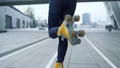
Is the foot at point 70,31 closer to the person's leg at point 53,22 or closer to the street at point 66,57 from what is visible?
the person's leg at point 53,22

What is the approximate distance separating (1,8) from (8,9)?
8585 millimetres

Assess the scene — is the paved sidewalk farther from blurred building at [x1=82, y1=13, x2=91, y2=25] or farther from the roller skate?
blurred building at [x1=82, y1=13, x2=91, y2=25]

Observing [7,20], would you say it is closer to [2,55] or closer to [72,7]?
[2,55]

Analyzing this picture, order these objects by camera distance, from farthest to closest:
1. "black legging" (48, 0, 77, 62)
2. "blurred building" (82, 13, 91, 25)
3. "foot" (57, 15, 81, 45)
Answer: "blurred building" (82, 13, 91, 25) → "black legging" (48, 0, 77, 62) → "foot" (57, 15, 81, 45)

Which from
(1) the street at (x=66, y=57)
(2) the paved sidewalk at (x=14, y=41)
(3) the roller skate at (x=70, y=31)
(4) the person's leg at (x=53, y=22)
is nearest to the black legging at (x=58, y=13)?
(4) the person's leg at (x=53, y=22)

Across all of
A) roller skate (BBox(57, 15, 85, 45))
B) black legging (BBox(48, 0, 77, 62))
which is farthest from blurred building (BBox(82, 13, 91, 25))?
roller skate (BBox(57, 15, 85, 45))

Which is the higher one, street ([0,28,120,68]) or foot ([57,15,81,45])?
foot ([57,15,81,45])

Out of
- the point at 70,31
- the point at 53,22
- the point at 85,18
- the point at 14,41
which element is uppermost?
the point at 85,18

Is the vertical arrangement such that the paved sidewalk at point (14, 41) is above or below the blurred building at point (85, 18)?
below

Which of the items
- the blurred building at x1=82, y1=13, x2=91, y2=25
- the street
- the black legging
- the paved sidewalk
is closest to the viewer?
the black legging

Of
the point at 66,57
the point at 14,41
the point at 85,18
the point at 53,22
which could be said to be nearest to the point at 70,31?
the point at 53,22

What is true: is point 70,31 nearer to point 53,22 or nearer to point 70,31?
point 70,31

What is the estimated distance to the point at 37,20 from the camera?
6225 inches

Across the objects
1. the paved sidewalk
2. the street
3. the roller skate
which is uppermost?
the roller skate
